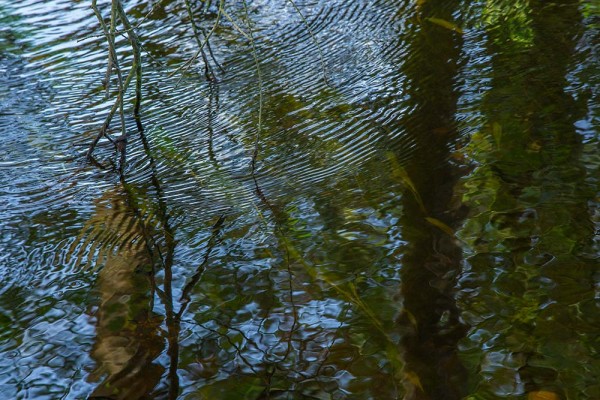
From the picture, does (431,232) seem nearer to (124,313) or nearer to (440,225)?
(440,225)

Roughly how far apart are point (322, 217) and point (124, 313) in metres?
0.86

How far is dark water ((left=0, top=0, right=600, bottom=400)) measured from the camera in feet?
7.70

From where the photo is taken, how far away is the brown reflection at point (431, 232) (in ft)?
→ 7.48

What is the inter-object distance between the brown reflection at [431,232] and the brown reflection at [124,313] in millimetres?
836

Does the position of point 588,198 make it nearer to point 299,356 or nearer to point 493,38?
point 299,356

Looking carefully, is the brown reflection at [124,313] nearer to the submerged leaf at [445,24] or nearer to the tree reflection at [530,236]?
the tree reflection at [530,236]

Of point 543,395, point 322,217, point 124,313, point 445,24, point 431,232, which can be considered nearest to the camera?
point 543,395

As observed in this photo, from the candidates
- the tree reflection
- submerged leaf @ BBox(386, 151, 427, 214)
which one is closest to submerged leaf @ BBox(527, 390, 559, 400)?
the tree reflection

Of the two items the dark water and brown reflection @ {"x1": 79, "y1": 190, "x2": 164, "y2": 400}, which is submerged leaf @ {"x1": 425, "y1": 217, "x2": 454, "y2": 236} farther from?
brown reflection @ {"x1": 79, "y1": 190, "x2": 164, "y2": 400}

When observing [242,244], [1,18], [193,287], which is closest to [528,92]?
[242,244]

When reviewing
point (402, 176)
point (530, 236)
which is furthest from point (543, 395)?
point (402, 176)

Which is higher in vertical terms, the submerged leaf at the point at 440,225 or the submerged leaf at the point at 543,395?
the submerged leaf at the point at 440,225

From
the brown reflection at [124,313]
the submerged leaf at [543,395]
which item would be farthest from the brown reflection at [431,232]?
the brown reflection at [124,313]

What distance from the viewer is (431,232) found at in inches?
112
